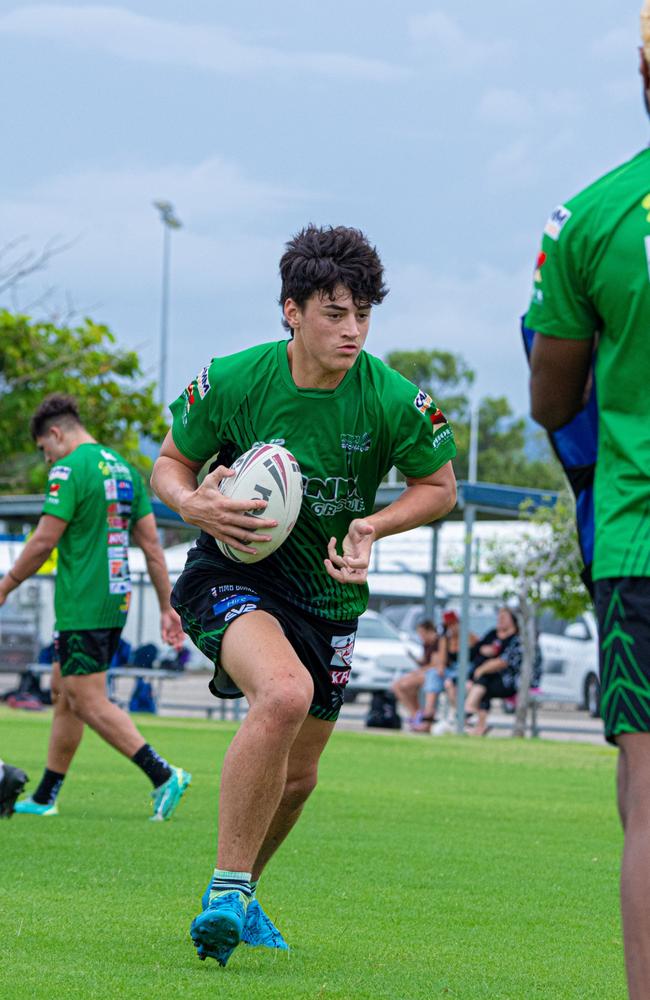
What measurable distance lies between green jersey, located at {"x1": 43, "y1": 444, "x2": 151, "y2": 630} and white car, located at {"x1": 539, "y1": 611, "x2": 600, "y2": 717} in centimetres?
2016

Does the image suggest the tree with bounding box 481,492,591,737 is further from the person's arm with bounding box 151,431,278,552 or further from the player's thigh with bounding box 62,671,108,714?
the person's arm with bounding box 151,431,278,552

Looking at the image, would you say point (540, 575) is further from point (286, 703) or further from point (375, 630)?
point (286, 703)

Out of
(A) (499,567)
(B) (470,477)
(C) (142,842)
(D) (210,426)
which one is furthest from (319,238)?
(B) (470,477)

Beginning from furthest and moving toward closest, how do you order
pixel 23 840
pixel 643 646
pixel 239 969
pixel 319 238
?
pixel 23 840 → pixel 319 238 → pixel 239 969 → pixel 643 646

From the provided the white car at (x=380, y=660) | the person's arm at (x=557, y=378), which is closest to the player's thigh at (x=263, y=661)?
the person's arm at (x=557, y=378)

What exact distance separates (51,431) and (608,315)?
23.3ft

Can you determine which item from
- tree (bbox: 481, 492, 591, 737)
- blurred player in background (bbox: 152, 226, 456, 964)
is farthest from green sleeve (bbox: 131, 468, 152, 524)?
tree (bbox: 481, 492, 591, 737)

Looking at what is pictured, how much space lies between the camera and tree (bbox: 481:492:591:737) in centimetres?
2169

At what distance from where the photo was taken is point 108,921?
580cm

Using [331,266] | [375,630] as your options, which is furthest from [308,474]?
[375,630]

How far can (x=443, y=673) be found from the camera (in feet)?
75.8

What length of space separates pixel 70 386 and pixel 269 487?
66.1ft

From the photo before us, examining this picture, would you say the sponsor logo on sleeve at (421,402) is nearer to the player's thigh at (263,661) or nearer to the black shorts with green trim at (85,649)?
the player's thigh at (263,661)

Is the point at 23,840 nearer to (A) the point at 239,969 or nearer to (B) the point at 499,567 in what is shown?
(A) the point at 239,969
